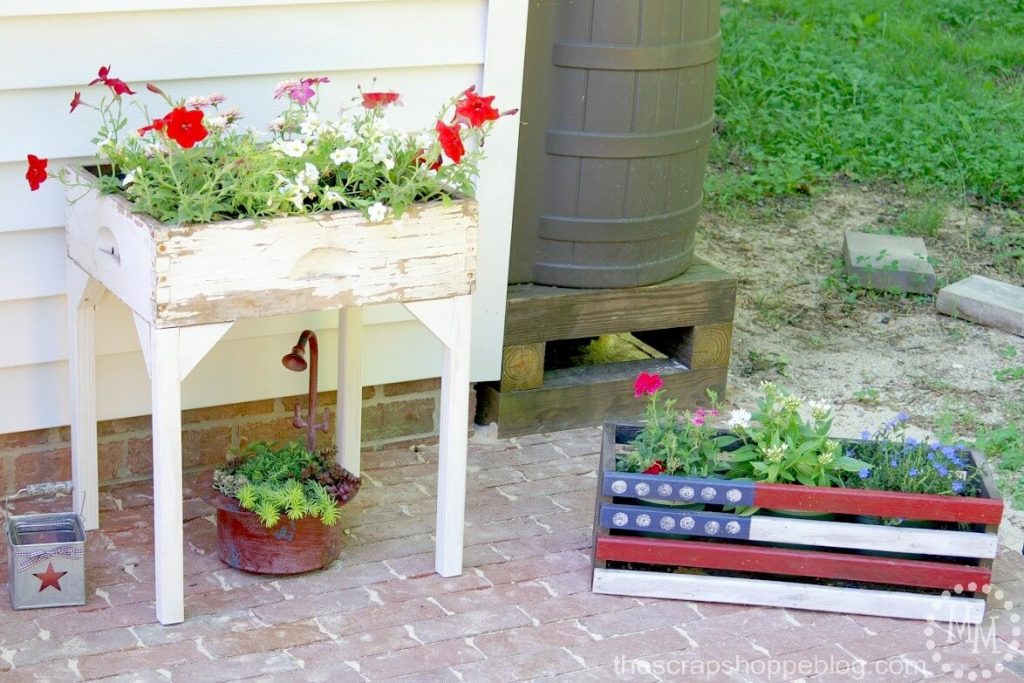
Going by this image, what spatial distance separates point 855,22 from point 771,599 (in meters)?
5.79

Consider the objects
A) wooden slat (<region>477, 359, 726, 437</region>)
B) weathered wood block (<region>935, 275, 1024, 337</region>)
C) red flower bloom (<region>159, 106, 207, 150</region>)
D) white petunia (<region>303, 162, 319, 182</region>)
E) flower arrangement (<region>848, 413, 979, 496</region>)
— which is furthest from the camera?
weathered wood block (<region>935, 275, 1024, 337</region>)

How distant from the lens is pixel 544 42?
3893 mm

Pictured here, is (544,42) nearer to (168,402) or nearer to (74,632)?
(168,402)

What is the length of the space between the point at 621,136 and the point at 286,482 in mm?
1407

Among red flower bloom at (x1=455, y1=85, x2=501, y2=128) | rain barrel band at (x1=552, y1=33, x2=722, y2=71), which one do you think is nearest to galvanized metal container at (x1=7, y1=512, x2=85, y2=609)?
red flower bloom at (x1=455, y1=85, x2=501, y2=128)

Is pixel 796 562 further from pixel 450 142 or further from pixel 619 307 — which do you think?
pixel 450 142

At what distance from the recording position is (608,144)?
397cm

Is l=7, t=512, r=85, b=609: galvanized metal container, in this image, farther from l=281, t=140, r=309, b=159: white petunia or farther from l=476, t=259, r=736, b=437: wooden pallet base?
l=476, t=259, r=736, b=437: wooden pallet base

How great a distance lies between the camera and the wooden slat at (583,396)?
418 cm

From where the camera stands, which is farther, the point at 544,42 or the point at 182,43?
the point at 544,42

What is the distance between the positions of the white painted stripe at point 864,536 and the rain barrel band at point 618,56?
1367mm

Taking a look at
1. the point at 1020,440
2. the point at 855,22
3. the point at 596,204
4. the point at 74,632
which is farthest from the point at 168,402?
the point at 855,22

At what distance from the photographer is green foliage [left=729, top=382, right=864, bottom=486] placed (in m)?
3.32

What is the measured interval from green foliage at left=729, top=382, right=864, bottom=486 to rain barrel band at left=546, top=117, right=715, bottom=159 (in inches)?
35.8
